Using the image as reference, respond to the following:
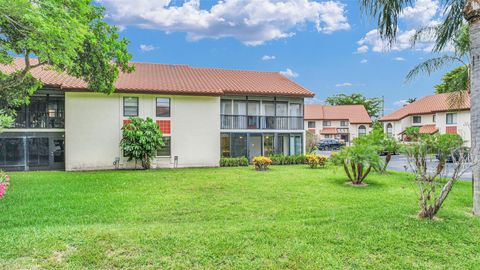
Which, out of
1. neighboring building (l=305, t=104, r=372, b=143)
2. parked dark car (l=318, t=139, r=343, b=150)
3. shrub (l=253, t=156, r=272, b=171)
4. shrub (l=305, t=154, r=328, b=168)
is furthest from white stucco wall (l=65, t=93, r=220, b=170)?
neighboring building (l=305, t=104, r=372, b=143)

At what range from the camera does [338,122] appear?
171 ft

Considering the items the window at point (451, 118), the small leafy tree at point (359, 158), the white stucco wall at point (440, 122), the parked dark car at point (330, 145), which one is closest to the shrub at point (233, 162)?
→ the small leafy tree at point (359, 158)

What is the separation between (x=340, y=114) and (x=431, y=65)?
1581 inches

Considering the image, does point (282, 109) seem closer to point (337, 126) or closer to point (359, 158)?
point (359, 158)

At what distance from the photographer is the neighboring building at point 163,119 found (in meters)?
18.4

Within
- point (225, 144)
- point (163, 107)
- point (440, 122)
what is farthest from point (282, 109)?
point (440, 122)

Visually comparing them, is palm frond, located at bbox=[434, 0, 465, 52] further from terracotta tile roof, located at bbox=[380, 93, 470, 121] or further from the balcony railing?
terracotta tile roof, located at bbox=[380, 93, 470, 121]

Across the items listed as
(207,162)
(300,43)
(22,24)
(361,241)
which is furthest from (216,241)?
(300,43)

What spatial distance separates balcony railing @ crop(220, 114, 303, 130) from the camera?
22.7 m

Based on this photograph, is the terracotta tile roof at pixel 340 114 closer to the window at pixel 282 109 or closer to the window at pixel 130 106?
the window at pixel 282 109

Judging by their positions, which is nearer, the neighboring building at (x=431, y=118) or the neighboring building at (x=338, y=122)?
the neighboring building at (x=431, y=118)

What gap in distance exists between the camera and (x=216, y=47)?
87.3 ft

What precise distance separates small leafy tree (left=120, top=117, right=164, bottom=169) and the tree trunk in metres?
15.4

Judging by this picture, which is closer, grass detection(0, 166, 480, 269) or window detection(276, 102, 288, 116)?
grass detection(0, 166, 480, 269)
